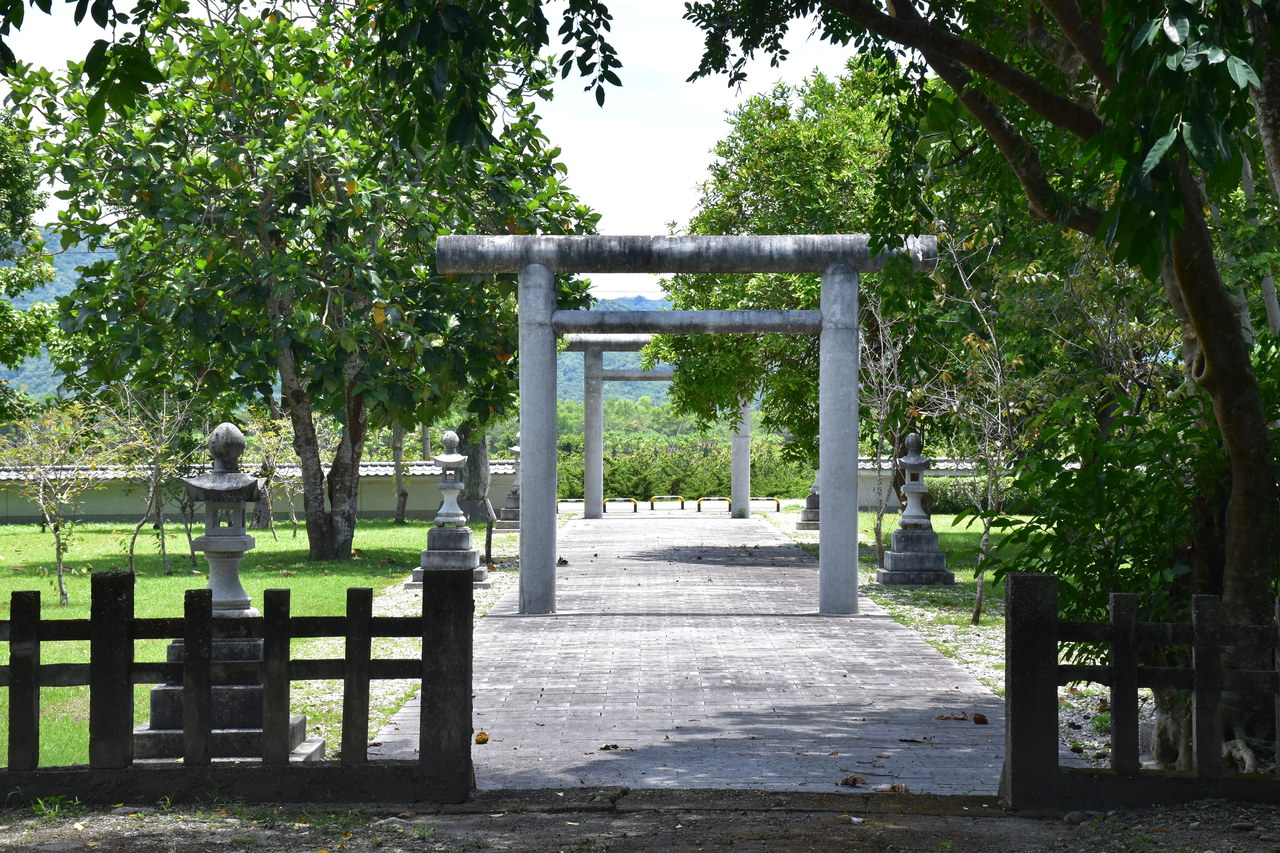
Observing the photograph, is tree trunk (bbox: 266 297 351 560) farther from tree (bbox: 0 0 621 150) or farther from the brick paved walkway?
tree (bbox: 0 0 621 150)

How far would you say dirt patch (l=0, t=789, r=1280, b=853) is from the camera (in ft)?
16.2

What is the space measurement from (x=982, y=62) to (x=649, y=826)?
4.00 meters

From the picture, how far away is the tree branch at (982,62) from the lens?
5930 mm

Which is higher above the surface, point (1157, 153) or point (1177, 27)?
point (1177, 27)

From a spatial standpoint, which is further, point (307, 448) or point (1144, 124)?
point (307, 448)

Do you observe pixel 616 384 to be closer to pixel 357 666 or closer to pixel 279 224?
pixel 279 224

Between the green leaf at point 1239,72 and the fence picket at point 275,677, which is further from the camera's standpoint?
the fence picket at point 275,677

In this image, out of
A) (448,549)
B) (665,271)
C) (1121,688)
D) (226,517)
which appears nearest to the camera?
(1121,688)

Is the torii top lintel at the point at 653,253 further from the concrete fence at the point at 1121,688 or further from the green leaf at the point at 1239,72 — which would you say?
the green leaf at the point at 1239,72

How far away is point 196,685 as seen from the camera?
5492 mm

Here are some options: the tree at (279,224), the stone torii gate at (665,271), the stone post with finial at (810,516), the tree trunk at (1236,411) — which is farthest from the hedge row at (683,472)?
the tree trunk at (1236,411)

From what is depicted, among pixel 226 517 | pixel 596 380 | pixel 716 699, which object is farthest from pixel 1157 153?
pixel 596 380

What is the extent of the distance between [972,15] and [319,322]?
35.2ft

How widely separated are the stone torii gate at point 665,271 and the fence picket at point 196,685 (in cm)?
735
